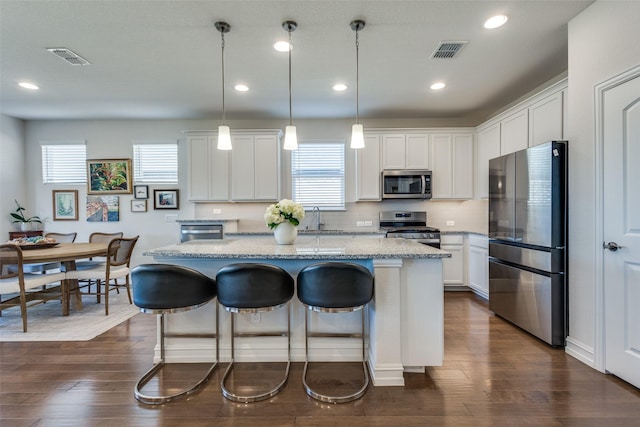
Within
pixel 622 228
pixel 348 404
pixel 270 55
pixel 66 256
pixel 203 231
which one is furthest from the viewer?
pixel 203 231

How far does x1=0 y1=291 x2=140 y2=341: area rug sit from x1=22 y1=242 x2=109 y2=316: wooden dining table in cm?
18

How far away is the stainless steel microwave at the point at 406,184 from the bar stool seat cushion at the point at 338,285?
Result: 279 centimetres

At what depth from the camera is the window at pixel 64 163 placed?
504 cm

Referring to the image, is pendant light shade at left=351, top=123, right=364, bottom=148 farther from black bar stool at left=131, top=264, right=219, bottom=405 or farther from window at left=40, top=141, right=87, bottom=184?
window at left=40, top=141, right=87, bottom=184

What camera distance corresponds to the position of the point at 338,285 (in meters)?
1.91

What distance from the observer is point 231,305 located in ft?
6.49

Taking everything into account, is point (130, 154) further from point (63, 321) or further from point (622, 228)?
point (622, 228)

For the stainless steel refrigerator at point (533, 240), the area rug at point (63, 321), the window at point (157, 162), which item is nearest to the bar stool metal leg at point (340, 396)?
the stainless steel refrigerator at point (533, 240)

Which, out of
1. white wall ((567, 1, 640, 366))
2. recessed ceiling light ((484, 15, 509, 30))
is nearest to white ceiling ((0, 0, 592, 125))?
recessed ceiling light ((484, 15, 509, 30))

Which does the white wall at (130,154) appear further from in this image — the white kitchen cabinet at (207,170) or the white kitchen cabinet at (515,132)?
the white kitchen cabinet at (515,132)

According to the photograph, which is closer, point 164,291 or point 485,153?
point 164,291

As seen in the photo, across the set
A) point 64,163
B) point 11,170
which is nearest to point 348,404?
point 64,163

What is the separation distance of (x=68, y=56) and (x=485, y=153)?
5116mm

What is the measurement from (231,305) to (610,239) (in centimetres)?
272
